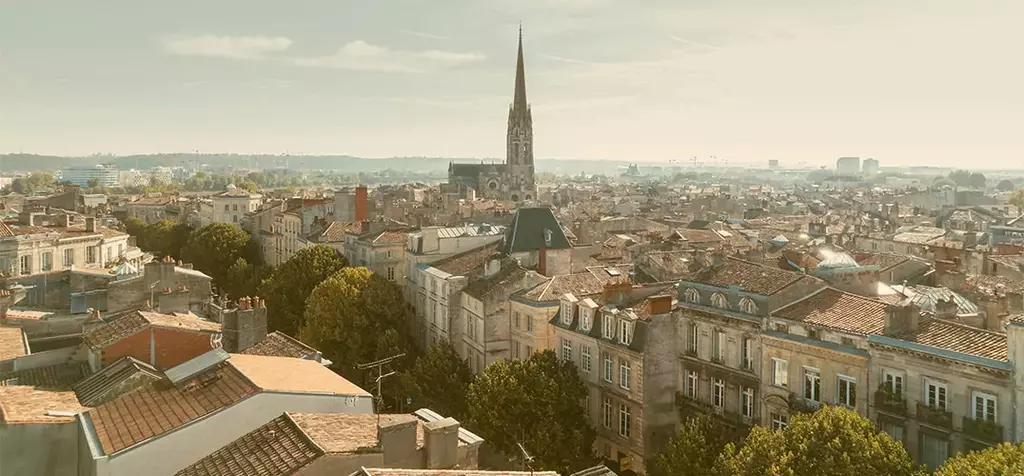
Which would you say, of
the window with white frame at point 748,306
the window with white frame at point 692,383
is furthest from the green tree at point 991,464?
the window with white frame at point 692,383

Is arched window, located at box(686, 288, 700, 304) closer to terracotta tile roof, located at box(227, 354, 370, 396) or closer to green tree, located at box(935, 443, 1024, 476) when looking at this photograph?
green tree, located at box(935, 443, 1024, 476)

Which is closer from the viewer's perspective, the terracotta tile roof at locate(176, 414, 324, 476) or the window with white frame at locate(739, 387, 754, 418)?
the terracotta tile roof at locate(176, 414, 324, 476)

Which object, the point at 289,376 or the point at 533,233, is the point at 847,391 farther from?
the point at 533,233

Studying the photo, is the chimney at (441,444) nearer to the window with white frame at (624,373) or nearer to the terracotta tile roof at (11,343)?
the terracotta tile roof at (11,343)

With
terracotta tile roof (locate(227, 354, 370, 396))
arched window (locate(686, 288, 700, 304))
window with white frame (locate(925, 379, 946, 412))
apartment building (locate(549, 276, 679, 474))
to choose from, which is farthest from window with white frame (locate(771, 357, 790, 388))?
terracotta tile roof (locate(227, 354, 370, 396))

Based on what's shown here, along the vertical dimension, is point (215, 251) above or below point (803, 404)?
above

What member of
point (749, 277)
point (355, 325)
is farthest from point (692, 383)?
point (355, 325)
